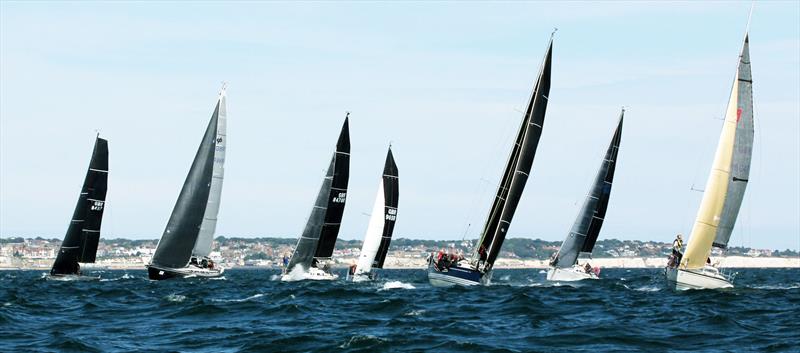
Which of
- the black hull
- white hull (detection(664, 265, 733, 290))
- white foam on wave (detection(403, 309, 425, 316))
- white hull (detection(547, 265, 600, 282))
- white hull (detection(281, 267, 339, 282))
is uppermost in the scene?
white hull (detection(664, 265, 733, 290))

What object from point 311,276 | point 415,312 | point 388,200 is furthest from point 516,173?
point 311,276

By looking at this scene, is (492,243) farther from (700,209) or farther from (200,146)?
(200,146)

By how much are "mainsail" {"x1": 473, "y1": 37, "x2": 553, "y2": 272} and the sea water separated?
175 inches

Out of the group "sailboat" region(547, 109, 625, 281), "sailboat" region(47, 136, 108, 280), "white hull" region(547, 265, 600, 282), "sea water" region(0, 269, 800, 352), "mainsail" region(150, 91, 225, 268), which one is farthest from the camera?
"sailboat" region(547, 109, 625, 281)

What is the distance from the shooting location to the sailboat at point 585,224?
72.8 meters

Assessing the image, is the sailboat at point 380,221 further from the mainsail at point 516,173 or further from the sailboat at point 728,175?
the sailboat at point 728,175

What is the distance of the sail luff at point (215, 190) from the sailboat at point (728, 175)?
2691 cm

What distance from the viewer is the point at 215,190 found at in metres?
67.6

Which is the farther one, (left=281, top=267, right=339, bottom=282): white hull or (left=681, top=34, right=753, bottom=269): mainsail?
(left=281, top=267, right=339, bottom=282): white hull

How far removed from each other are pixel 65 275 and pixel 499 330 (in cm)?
4048

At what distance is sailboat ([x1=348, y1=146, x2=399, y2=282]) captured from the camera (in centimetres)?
6812

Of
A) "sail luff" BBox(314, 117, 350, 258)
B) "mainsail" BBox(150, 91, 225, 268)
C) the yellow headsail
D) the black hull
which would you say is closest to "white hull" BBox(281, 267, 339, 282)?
"sail luff" BBox(314, 117, 350, 258)

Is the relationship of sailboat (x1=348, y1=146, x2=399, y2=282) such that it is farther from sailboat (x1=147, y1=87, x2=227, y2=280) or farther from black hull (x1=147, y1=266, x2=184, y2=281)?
black hull (x1=147, y1=266, x2=184, y2=281)

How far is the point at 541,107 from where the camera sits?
53.6 meters
